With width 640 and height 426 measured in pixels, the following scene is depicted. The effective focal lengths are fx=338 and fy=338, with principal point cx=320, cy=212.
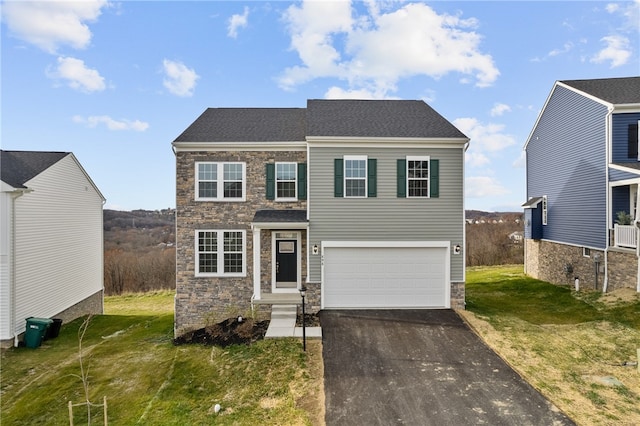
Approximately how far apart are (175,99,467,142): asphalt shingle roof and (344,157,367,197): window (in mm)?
952

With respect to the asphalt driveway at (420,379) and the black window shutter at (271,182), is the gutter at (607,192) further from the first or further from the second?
the black window shutter at (271,182)

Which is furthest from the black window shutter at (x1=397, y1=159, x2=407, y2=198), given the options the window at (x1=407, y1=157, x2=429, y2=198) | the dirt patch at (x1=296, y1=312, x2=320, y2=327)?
the dirt patch at (x1=296, y1=312, x2=320, y2=327)

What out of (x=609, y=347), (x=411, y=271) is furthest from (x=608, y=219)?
(x=411, y=271)


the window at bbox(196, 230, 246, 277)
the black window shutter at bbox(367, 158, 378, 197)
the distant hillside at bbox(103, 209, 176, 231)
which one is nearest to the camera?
the black window shutter at bbox(367, 158, 378, 197)

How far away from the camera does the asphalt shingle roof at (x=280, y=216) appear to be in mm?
11781

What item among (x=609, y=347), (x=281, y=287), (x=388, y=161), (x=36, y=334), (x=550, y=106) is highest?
(x=550, y=106)

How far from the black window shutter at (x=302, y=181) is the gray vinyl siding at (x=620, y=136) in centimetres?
1243

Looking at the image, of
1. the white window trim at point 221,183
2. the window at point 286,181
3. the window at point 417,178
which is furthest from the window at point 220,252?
the window at point 417,178

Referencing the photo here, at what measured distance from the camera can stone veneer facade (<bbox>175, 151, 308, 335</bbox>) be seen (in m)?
12.3

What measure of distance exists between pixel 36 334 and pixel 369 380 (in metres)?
12.4

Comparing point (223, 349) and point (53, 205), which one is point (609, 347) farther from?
point (53, 205)

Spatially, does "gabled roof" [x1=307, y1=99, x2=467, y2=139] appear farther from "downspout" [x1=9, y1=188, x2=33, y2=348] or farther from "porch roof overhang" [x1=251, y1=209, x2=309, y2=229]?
"downspout" [x1=9, y1=188, x2=33, y2=348]

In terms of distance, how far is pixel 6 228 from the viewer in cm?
1198

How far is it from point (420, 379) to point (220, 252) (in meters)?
7.99
